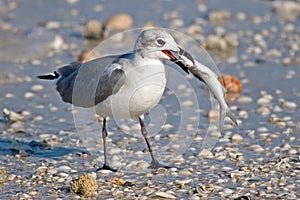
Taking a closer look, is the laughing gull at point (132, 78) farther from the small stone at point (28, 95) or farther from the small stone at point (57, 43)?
the small stone at point (57, 43)

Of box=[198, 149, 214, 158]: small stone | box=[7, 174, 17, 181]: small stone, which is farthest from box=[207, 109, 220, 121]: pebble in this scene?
box=[7, 174, 17, 181]: small stone

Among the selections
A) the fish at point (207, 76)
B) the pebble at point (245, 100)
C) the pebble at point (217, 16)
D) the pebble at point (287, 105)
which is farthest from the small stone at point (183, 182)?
the pebble at point (217, 16)

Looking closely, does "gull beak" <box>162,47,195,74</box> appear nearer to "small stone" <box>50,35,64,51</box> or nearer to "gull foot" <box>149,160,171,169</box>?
"gull foot" <box>149,160,171,169</box>

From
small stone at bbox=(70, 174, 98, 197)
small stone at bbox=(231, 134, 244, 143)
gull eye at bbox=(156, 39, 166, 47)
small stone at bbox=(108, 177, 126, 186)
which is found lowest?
small stone at bbox=(70, 174, 98, 197)

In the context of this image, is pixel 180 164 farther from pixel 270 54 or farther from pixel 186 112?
pixel 270 54

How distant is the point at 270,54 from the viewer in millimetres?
10320

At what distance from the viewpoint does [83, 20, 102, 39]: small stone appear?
11086 mm

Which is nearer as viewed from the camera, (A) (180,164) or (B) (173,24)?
(A) (180,164)

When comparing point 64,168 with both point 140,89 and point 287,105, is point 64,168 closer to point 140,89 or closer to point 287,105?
point 140,89

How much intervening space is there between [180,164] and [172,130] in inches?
A: 37.4

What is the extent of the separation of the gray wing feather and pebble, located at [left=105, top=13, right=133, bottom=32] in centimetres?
433

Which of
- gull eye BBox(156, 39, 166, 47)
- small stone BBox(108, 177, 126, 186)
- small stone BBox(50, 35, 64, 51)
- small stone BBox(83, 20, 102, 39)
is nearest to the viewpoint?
gull eye BBox(156, 39, 166, 47)

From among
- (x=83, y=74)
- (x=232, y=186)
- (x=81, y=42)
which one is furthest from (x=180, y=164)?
(x=81, y=42)

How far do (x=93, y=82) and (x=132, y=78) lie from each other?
452 mm
